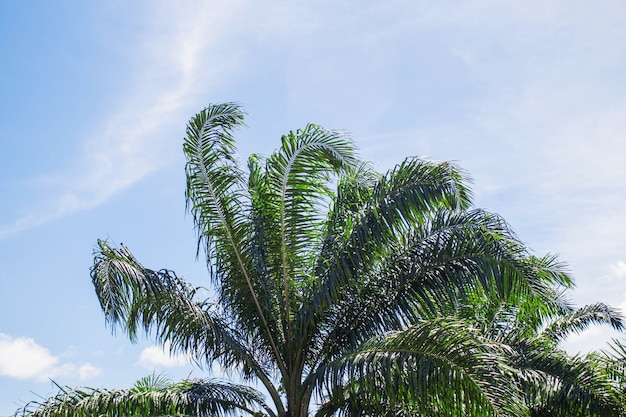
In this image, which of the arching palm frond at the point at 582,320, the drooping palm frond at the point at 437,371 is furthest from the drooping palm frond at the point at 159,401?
the arching palm frond at the point at 582,320

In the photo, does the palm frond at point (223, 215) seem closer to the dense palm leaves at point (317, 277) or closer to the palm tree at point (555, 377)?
the dense palm leaves at point (317, 277)

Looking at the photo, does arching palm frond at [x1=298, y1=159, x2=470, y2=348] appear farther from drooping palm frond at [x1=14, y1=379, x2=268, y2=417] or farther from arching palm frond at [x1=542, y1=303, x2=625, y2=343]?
arching palm frond at [x1=542, y1=303, x2=625, y2=343]

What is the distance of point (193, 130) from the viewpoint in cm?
1096

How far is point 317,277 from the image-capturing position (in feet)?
33.7

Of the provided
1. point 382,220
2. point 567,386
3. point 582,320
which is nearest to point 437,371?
point 382,220

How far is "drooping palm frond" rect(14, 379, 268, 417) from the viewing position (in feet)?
29.4

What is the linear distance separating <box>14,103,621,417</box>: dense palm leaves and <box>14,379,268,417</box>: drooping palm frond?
0.03 metres

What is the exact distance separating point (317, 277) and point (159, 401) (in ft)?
8.55

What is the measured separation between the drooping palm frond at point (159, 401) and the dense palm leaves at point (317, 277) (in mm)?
26

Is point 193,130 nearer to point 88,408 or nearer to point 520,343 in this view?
point 88,408

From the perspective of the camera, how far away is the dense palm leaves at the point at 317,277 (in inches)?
381

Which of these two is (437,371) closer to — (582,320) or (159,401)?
(159,401)

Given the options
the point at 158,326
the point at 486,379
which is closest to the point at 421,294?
the point at 486,379

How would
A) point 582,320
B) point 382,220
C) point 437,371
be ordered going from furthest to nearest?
point 582,320
point 382,220
point 437,371
